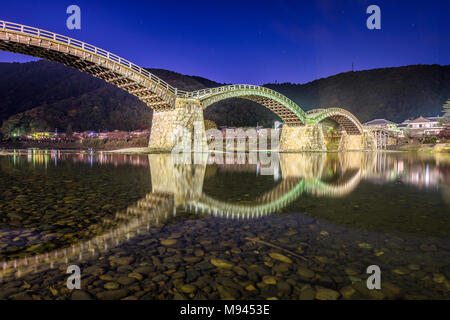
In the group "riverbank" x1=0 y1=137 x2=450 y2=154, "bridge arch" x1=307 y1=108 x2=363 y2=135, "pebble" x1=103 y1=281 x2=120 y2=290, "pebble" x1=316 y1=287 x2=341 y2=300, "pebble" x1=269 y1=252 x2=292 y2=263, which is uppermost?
"bridge arch" x1=307 y1=108 x2=363 y2=135

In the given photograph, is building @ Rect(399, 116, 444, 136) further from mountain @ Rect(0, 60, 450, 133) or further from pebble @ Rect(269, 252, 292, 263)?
pebble @ Rect(269, 252, 292, 263)

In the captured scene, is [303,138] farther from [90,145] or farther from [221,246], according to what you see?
[221,246]

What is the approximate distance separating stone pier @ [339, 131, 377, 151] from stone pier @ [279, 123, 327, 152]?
19859 millimetres

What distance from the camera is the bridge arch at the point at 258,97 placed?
3885 centimetres

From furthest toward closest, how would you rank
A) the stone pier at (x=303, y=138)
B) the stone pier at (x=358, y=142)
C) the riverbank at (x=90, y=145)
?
the stone pier at (x=358, y=142) < the riverbank at (x=90, y=145) < the stone pier at (x=303, y=138)

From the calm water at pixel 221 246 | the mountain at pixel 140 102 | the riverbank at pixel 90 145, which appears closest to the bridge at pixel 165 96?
the riverbank at pixel 90 145

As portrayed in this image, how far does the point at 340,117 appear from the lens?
62.1 metres

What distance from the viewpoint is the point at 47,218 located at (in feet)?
18.4

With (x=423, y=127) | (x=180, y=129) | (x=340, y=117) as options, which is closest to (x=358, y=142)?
(x=340, y=117)

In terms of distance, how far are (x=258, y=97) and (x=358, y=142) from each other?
41.2 metres

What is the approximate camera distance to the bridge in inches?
975

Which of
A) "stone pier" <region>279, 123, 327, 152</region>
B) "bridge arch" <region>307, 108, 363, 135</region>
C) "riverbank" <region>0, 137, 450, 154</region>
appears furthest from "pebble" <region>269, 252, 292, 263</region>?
"riverbank" <region>0, 137, 450, 154</region>

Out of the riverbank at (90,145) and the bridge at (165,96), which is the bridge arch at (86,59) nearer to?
the bridge at (165,96)
